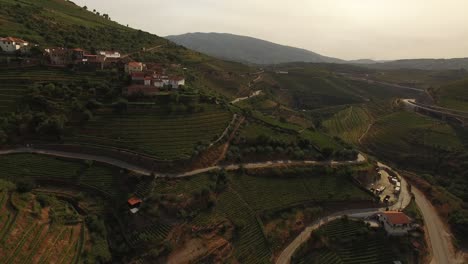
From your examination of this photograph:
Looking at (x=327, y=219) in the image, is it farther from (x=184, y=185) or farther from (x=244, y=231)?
(x=184, y=185)

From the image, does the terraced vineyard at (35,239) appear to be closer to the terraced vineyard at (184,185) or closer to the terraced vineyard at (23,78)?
the terraced vineyard at (184,185)

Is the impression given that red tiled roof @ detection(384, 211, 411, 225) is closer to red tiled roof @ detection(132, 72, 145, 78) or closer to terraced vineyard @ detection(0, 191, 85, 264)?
terraced vineyard @ detection(0, 191, 85, 264)

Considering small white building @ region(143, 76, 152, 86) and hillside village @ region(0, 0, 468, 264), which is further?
small white building @ region(143, 76, 152, 86)

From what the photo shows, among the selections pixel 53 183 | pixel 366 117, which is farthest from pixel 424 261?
pixel 366 117

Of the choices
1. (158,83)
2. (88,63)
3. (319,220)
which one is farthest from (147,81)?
(319,220)

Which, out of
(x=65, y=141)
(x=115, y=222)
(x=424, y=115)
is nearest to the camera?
(x=115, y=222)

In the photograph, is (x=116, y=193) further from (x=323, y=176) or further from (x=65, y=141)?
(x=323, y=176)

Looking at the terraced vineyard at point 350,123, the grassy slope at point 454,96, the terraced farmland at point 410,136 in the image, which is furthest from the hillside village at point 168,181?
the grassy slope at point 454,96

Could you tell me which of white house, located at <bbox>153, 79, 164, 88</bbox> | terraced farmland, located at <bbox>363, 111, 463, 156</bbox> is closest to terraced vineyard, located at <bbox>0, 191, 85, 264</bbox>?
white house, located at <bbox>153, 79, 164, 88</bbox>
